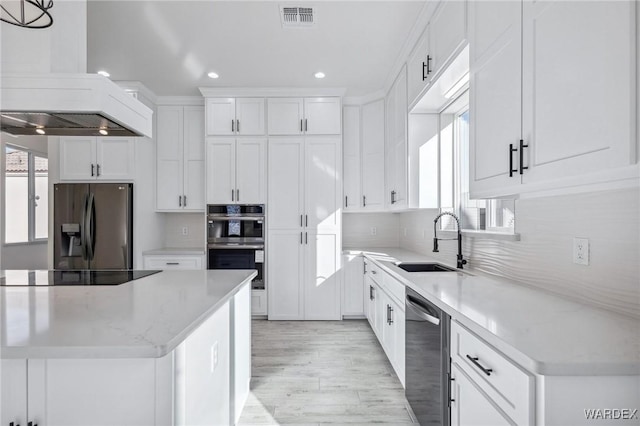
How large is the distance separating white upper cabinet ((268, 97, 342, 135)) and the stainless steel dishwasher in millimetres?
2601

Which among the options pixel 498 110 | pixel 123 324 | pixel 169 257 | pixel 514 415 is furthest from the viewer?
pixel 169 257

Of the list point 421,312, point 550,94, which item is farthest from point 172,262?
point 550,94

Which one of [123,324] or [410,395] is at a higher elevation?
[123,324]

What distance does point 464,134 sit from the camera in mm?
A: 2918

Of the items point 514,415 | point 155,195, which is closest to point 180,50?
point 155,195

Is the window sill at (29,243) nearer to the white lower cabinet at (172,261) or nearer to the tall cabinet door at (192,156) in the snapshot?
the white lower cabinet at (172,261)

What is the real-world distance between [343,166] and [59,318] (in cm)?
354

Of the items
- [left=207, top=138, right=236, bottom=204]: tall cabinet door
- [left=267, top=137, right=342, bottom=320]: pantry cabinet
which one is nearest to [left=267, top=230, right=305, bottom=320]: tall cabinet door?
[left=267, top=137, right=342, bottom=320]: pantry cabinet

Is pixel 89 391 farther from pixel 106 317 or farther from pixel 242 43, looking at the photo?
pixel 242 43

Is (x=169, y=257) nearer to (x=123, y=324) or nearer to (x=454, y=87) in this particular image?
(x=123, y=324)

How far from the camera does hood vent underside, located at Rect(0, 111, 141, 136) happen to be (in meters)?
1.70

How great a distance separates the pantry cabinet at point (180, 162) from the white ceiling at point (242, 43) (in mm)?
417

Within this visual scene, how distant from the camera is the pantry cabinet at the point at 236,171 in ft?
13.7

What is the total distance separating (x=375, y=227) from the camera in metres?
4.71
